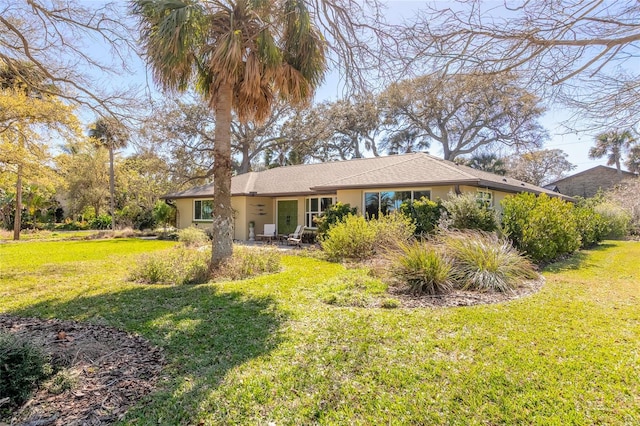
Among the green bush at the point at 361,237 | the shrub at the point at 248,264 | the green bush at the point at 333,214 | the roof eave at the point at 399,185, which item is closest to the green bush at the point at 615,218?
the roof eave at the point at 399,185

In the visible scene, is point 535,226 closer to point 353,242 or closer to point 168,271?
point 353,242

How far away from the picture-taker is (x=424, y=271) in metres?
6.75

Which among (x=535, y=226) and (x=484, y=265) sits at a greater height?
(x=535, y=226)

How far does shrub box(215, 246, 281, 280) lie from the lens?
845cm

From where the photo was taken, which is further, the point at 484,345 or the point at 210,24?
the point at 210,24

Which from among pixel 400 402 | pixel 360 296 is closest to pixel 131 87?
pixel 360 296

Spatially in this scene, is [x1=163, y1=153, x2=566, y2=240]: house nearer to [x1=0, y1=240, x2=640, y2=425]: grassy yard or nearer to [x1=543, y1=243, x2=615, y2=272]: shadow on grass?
[x1=543, y1=243, x2=615, y2=272]: shadow on grass

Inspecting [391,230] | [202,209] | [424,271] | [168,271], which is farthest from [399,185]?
[202,209]

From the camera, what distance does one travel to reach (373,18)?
5617 millimetres

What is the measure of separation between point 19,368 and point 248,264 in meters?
6.06

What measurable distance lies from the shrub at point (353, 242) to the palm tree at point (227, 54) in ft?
12.4

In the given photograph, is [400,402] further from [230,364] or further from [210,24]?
[210,24]

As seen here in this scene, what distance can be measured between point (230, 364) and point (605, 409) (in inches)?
138

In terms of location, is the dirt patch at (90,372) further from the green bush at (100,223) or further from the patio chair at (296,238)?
the green bush at (100,223)
